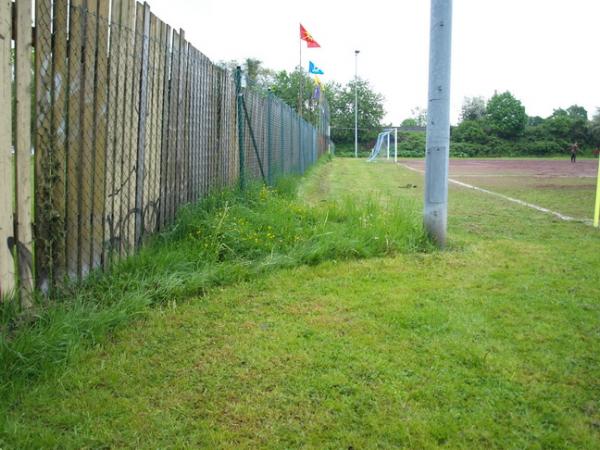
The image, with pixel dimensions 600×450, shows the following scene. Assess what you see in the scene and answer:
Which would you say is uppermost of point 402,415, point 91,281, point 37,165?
point 37,165

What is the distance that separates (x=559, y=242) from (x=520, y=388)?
4006 millimetres

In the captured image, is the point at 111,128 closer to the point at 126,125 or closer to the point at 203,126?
the point at 126,125

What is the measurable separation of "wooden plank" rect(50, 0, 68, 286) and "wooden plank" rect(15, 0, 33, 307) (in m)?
0.21

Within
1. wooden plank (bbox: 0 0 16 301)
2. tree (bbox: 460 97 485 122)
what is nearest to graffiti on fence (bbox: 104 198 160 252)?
wooden plank (bbox: 0 0 16 301)

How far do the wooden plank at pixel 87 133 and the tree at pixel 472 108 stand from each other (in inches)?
3745

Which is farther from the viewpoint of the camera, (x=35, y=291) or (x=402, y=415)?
(x=35, y=291)

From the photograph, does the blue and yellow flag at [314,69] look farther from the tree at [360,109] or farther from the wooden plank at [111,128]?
the tree at [360,109]

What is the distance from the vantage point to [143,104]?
4352 mm

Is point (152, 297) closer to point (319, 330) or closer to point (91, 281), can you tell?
point (91, 281)

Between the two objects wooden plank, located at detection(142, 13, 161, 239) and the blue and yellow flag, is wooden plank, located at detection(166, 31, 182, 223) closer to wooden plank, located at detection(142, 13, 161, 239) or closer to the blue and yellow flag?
wooden plank, located at detection(142, 13, 161, 239)

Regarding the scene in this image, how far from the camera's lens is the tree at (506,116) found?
68625 mm

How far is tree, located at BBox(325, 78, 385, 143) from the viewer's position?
7550cm

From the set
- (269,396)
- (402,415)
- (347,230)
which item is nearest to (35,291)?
(269,396)

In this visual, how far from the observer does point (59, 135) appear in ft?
10.9
